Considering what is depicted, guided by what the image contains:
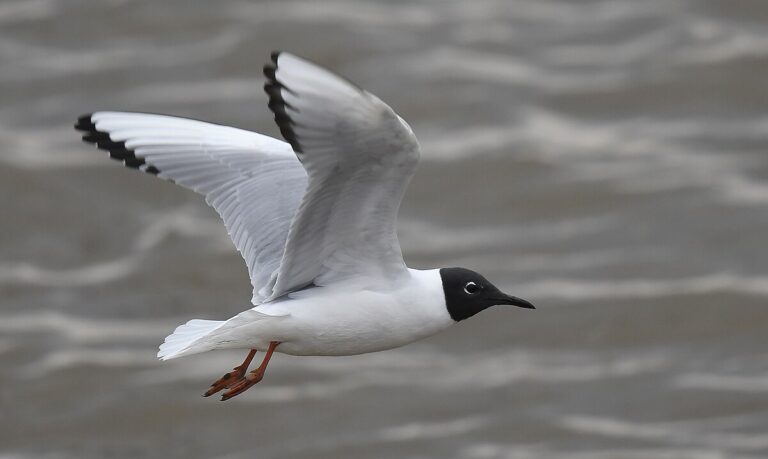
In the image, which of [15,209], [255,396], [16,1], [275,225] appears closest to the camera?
[275,225]

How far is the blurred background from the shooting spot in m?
11.4

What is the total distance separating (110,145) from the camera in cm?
591

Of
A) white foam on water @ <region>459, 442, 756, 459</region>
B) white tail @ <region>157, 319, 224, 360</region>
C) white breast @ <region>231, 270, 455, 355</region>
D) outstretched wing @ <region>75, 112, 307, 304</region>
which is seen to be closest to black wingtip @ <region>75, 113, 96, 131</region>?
outstretched wing @ <region>75, 112, 307, 304</region>

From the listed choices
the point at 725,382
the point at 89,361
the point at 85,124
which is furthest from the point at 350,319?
the point at 89,361

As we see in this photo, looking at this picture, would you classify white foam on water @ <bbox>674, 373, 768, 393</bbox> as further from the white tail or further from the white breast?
the white tail

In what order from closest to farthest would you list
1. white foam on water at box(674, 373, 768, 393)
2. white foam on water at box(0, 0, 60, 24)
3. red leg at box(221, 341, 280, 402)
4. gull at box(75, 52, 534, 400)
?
gull at box(75, 52, 534, 400)
red leg at box(221, 341, 280, 402)
white foam on water at box(674, 373, 768, 393)
white foam on water at box(0, 0, 60, 24)

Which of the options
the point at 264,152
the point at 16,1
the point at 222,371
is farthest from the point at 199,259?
the point at 264,152

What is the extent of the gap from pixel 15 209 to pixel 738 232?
19.1 feet

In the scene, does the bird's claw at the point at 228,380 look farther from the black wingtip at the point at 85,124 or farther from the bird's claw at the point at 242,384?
the black wingtip at the point at 85,124

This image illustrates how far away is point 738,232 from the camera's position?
1245cm

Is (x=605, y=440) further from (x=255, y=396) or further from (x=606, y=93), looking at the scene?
(x=606, y=93)

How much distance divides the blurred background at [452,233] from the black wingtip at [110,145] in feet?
18.1

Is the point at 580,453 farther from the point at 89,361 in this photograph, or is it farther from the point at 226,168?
the point at 226,168

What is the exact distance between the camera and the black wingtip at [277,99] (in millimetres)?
4551
